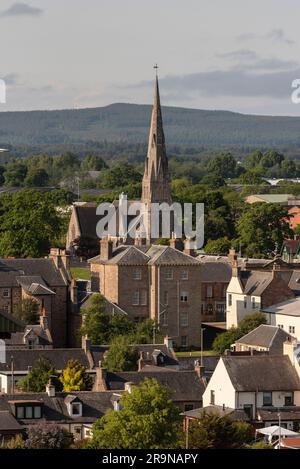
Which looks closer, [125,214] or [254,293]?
[254,293]

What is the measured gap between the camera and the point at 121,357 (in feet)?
180

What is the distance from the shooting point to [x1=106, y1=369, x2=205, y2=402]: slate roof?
48656 mm

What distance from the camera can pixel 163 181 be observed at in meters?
118

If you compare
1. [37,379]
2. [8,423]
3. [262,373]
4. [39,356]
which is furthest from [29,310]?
[8,423]

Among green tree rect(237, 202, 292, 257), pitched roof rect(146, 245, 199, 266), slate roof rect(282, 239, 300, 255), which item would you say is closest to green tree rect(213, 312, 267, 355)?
pitched roof rect(146, 245, 199, 266)

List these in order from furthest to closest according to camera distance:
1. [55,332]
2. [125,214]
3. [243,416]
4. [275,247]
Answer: [125,214] → [275,247] → [55,332] → [243,416]

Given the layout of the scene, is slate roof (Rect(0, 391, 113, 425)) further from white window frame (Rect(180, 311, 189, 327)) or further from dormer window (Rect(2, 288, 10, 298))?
dormer window (Rect(2, 288, 10, 298))

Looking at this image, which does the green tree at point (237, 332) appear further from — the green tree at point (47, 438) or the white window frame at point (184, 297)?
the green tree at point (47, 438)

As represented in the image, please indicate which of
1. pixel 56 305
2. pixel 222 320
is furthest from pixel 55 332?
pixel 222 320

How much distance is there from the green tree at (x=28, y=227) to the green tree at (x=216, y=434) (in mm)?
53927

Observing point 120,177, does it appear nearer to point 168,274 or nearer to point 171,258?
point 171,258

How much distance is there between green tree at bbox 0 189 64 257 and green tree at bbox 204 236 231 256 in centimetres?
1021

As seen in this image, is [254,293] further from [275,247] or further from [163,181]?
[163,181]

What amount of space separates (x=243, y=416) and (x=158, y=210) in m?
66.9
